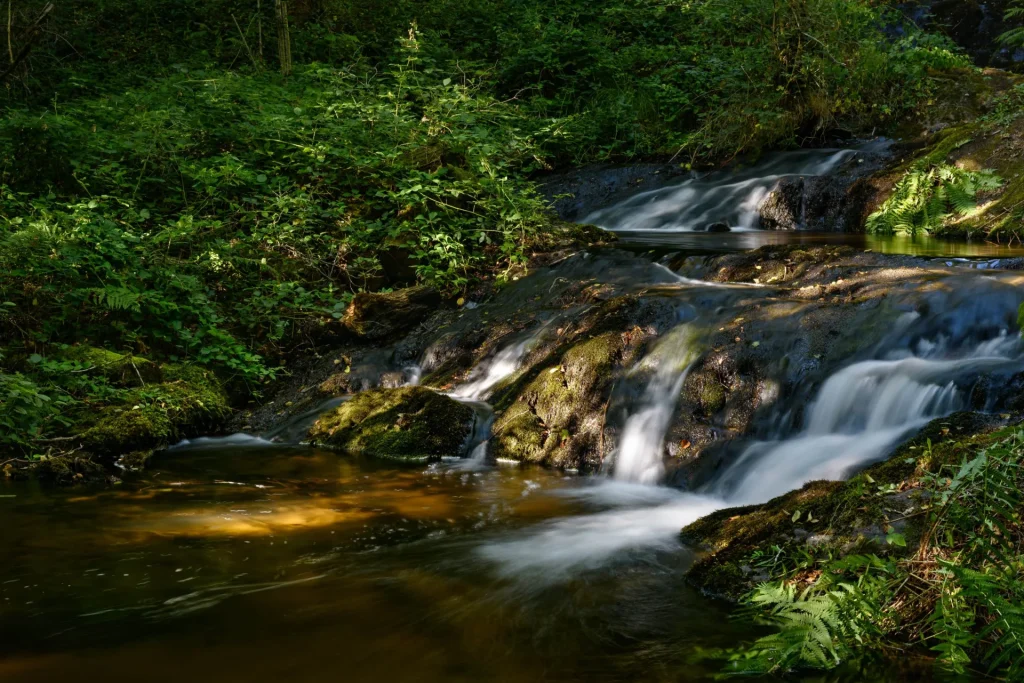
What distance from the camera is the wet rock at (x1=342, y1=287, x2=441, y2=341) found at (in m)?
8.46

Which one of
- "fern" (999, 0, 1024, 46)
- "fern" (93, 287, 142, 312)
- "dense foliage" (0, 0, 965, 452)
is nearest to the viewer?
"fern" (93, 287, 142, 312)

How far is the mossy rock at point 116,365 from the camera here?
A: 6.94 metres

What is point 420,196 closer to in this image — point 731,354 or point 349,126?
point 349,126

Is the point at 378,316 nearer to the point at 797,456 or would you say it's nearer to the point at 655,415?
the point at 655,415

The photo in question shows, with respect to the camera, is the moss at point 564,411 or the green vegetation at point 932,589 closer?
the green vegetation at point 932,589

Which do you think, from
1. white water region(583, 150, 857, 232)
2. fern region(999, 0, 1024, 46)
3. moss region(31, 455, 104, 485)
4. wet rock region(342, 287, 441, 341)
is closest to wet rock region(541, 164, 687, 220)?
white water region(583, 150, 857, 232)

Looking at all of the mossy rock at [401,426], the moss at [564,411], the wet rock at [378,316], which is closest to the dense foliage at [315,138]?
the wet rock at [378,316]

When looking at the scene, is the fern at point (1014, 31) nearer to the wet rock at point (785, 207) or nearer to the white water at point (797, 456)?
the wet rock at point (785, 207)

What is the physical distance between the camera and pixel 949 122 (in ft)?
40.4

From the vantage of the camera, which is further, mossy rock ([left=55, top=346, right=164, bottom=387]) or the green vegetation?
mossy rock ([left=55, top=346, right=164, bottom=387])

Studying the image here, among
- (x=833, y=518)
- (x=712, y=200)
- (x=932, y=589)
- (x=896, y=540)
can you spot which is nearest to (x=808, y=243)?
(x=712, y=200)

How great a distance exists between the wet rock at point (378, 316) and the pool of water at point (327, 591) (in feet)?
9.62

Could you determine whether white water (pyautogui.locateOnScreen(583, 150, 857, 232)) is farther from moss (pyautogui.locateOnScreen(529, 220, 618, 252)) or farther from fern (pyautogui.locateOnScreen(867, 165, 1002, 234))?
moss (pyautogui.locateOnScreen(529, 220, 618, 252))

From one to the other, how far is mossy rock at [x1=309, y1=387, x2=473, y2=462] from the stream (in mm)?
187
